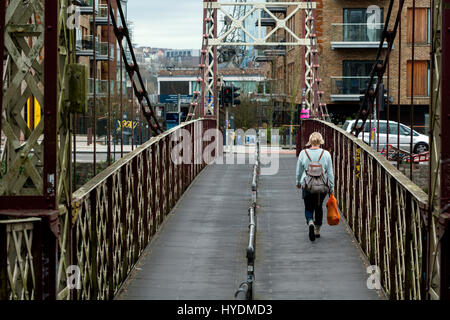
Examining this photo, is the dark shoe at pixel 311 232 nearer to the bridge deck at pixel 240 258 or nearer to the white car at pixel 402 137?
the bridge deck at pixel 240 258

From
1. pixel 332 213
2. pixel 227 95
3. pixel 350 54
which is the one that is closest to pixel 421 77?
pixel 350 54

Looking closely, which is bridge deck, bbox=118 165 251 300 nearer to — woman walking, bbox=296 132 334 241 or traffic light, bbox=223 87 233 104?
woman walking, bbox=296 132 334 241

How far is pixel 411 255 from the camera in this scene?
25.5ft

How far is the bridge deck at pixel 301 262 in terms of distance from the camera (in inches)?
385

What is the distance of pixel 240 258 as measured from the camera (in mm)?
11766

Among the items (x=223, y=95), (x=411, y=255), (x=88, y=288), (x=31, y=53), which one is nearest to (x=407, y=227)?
(x=411, y=255)

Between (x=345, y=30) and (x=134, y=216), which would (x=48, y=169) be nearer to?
(x=134, y=216)

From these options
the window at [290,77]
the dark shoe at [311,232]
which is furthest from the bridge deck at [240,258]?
the window at [290,77]

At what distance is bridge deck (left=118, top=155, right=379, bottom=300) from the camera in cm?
985

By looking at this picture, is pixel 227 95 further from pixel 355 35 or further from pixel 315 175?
pixel 315 175

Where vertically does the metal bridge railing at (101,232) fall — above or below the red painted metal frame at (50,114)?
below

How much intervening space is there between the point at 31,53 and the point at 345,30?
43217mm

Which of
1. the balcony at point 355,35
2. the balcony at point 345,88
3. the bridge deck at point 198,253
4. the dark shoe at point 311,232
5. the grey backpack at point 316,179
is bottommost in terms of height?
the bridge deck at point 198,253

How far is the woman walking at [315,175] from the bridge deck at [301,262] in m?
0.61
